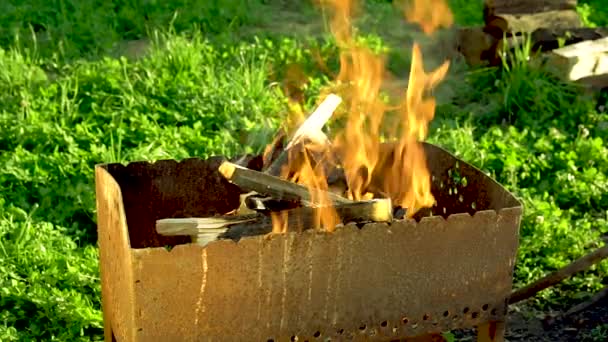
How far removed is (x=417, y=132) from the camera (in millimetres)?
3451

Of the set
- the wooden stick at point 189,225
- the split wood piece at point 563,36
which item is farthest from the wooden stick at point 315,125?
the split wood piece at point 563,36

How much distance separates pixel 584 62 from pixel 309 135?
11.7ft

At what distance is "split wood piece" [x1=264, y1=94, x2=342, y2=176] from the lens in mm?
3346

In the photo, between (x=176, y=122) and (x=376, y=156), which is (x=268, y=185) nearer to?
(x=376, y=156)

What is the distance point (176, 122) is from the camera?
5.97m

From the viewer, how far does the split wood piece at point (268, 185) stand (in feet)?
10.0

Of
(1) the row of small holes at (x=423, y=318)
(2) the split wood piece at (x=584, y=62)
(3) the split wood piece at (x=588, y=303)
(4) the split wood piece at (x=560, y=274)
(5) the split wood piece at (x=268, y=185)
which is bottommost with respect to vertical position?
(3) the split wood piece at (x=588, y=303)

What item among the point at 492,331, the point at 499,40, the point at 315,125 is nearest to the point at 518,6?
the point at 499,40

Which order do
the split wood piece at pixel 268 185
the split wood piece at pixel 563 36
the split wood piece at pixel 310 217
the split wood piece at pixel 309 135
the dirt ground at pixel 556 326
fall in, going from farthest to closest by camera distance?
the split wood piece at pixel 563 36 < the dirt ground at pixel 556 326 < the split wood piece at pixel 309 135 < the split wood piece at pixel 268 185 < the split wood piece at pixel 310 217

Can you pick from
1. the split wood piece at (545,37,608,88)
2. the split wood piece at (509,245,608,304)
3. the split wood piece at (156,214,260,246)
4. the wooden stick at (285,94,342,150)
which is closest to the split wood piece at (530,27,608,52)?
the split wood piece at (545,37,608,88)

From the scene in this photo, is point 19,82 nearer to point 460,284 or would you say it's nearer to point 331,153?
point 331,153

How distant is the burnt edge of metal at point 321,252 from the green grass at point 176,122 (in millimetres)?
993

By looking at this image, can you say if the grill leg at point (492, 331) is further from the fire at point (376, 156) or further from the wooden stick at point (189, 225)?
the wooden stick at point (189, 225)

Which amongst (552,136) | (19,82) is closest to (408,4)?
(552,136)
